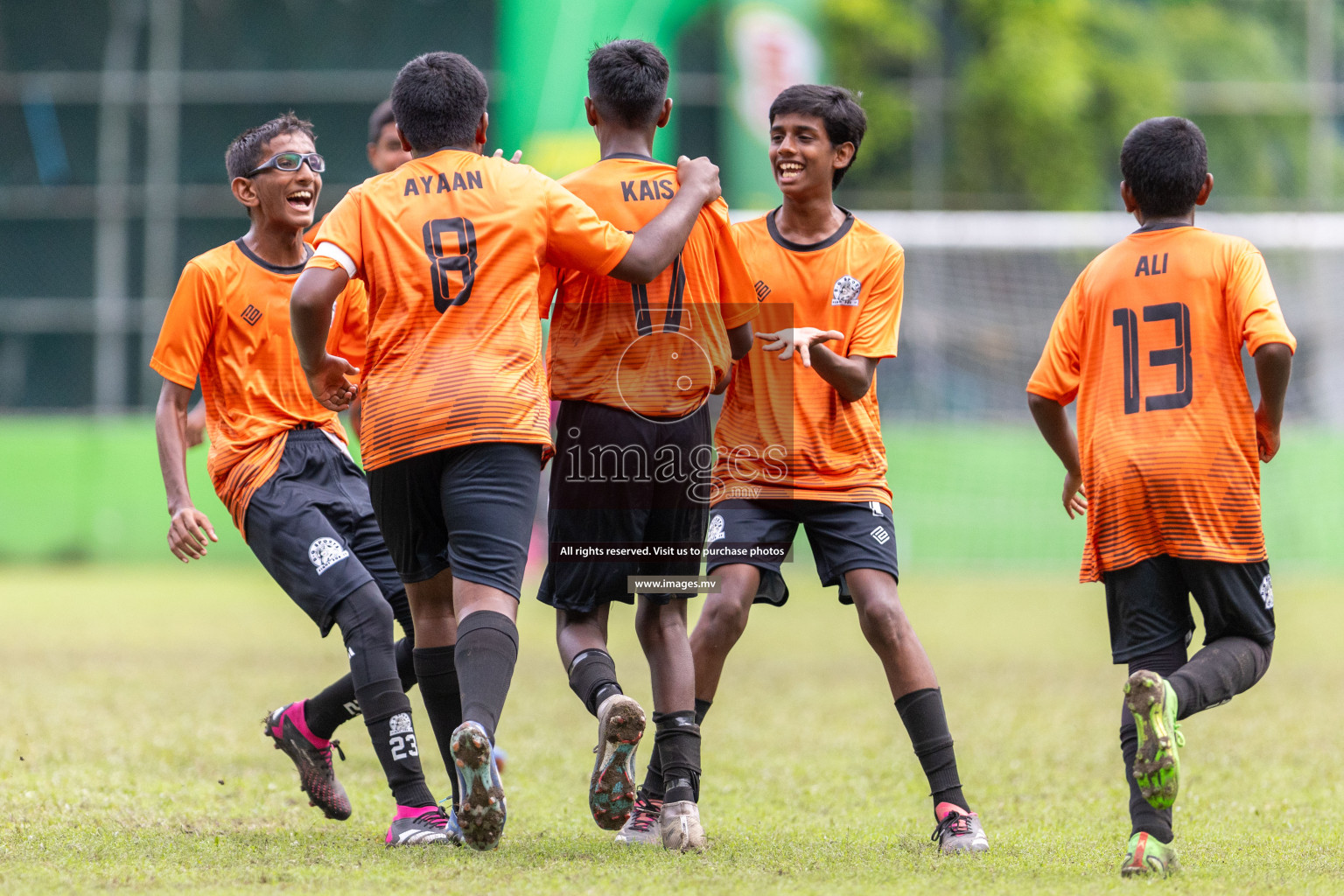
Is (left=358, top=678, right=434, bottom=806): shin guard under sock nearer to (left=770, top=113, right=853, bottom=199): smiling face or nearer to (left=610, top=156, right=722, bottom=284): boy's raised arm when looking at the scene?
(left=610, top=156, right=722, bottom=284): boy's raised arm

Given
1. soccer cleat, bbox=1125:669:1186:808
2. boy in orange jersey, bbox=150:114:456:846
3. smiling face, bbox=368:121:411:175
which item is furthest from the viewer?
smiling face, bbox=368:121:411:175

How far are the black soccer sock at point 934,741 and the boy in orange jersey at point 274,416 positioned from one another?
172 cm

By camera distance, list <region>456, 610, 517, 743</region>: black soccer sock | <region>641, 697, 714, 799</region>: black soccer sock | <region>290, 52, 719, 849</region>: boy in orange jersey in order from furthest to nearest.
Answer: <region>641, 697, 714, 799</region>: black soccer sock < <region>290, 52, 719, 849</region>: boy in orange jersey < <region>456, 610, 517, 743</region>: black soccer sock

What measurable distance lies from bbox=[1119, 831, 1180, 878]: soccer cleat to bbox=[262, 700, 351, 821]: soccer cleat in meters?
2.64

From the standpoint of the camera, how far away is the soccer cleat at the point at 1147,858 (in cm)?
433

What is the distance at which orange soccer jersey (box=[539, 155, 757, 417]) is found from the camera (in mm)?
4863

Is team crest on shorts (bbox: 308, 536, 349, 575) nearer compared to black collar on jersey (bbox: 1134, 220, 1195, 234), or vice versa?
black collar on jersey (bbox: 1134, 220, 1195, 234)

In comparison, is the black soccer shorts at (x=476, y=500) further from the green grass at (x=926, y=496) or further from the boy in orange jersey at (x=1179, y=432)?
the green grass at (x=926, y=496)

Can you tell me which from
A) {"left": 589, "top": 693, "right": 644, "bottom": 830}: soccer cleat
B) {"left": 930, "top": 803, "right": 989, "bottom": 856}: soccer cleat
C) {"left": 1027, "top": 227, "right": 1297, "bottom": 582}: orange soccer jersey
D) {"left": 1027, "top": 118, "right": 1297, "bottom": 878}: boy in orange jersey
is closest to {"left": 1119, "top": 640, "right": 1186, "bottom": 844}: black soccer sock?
{"left": 1027, "top": 118, "right": 1297, "bottom": 878}: boy in orange jersey

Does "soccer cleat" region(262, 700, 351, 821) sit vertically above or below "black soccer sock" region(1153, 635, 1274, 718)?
below

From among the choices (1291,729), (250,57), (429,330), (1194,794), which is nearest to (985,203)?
(250,57)

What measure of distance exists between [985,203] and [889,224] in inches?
416

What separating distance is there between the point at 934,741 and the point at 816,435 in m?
1.07

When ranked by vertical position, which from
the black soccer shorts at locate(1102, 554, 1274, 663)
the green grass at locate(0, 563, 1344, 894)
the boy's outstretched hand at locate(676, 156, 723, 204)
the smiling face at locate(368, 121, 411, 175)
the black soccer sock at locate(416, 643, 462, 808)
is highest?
the smiling face at locate(368, 121, 411, 175)
